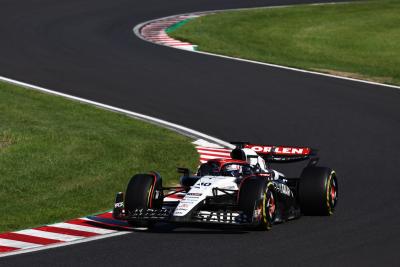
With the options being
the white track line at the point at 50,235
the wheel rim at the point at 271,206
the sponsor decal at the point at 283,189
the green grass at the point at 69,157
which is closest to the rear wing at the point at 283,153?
the sponsor decal at the point at 283,189

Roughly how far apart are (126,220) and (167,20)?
2791 cm

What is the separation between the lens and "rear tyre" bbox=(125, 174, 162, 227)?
15.3m

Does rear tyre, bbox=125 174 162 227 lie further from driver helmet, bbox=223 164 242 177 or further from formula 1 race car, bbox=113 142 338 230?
driver helmet, bbox=223 164 242 177

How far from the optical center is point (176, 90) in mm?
28906

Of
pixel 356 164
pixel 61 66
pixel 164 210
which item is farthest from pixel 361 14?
pixel 164 210

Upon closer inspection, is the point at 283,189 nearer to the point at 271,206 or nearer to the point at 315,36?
the point at 271,206

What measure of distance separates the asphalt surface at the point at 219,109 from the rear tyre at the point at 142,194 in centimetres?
54

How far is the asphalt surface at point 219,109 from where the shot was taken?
1354 cm

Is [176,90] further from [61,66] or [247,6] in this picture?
[247,6]

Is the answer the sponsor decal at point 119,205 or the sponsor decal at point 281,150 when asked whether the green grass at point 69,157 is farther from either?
the sponsor decal at point 281,150

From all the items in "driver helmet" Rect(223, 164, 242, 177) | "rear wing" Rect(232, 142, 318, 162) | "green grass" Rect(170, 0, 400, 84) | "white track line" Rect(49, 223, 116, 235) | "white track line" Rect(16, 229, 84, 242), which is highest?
"driver helmet" Rect(223, 164, 242, 177)

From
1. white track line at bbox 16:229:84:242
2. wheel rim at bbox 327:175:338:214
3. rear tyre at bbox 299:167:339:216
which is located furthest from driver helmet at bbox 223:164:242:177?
white track line at bbox 16:229:84:242

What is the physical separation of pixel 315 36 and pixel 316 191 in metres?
25.2

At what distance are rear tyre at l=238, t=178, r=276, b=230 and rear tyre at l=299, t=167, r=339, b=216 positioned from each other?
4.07ft
